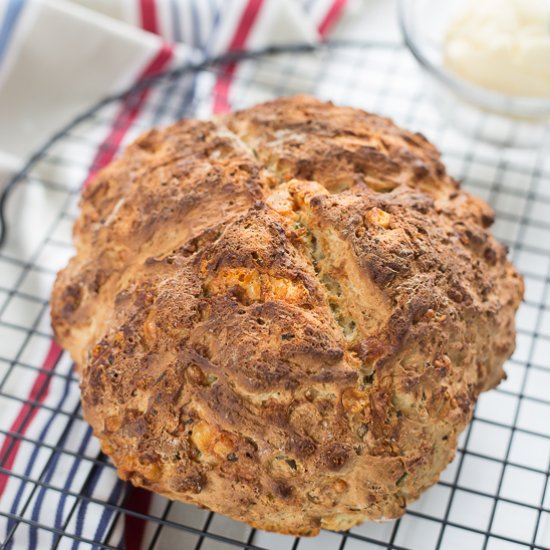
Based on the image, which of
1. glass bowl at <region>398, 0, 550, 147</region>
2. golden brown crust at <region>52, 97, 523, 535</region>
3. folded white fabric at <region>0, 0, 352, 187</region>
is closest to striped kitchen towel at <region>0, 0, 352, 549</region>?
folded white fabric at <region>0, 0, 352, 187</region>

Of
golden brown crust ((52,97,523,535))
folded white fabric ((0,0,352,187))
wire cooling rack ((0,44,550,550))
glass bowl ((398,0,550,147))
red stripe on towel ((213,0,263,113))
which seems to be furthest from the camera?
red stripe on towel ((213,0,263,113))

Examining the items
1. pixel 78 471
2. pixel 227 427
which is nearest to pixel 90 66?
pixel 78 471

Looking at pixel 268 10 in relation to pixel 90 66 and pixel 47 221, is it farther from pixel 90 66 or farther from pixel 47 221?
pixel 47 221

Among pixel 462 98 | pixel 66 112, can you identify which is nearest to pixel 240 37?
pixel 66 112

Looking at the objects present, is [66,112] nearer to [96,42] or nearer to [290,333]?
[96,42]

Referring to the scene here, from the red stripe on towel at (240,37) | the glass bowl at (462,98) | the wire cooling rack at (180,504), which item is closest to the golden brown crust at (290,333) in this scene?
the wire cooling rack at (180,504)

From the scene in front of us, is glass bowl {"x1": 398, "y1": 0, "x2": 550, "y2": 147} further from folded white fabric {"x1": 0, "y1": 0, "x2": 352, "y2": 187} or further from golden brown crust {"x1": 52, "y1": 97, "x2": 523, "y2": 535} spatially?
golden brown crust {"x1": 52, "y1": 97, "x2": 523, "y2": 535}
